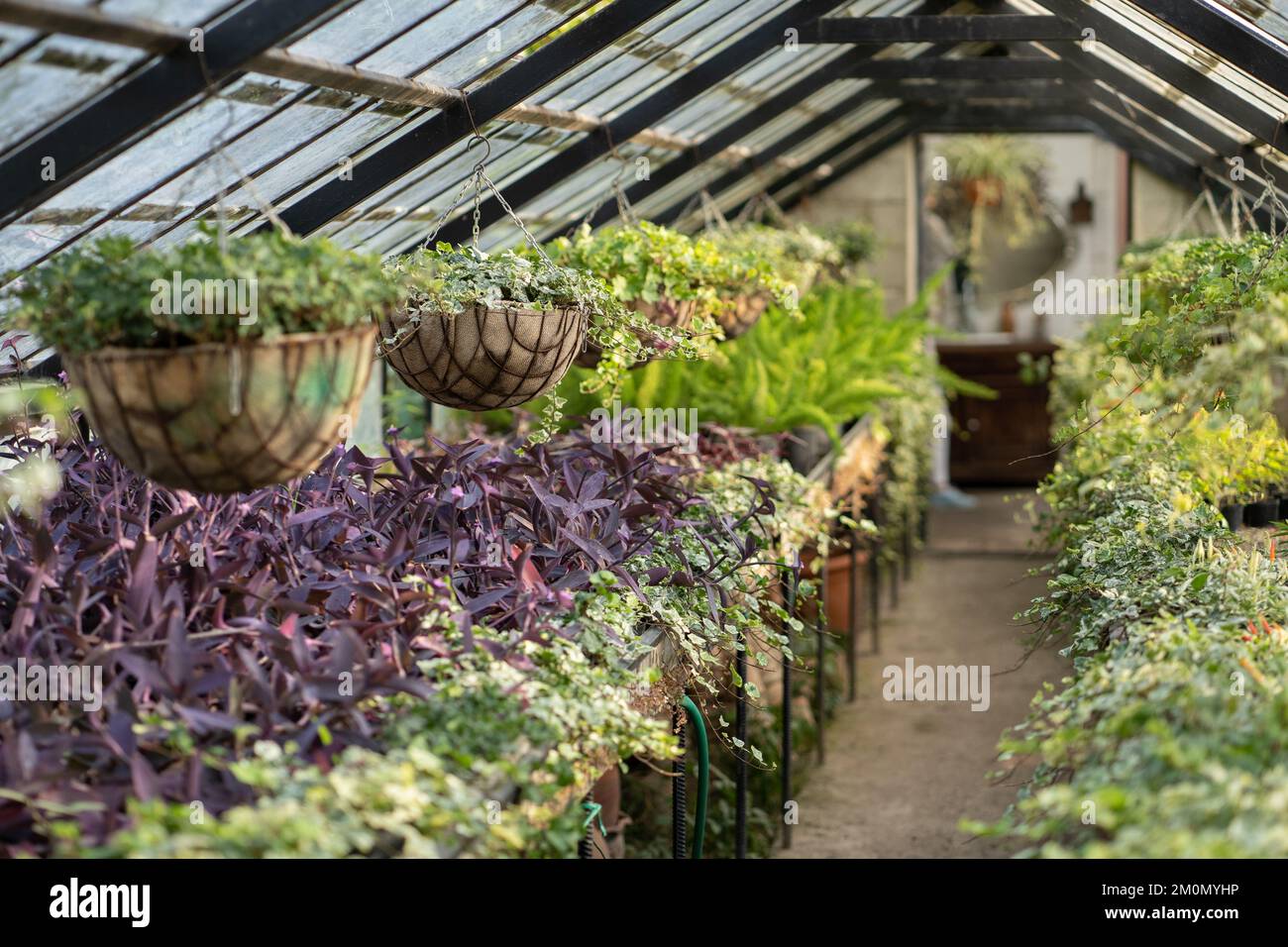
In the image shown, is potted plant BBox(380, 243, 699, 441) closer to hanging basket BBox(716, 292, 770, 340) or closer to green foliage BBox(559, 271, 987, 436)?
hanging basket BBox(716, 292, 770, 340)

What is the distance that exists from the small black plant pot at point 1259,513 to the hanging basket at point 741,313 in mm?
1529

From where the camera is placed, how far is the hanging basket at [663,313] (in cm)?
332

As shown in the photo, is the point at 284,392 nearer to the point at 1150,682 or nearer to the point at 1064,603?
the point at 1150,682

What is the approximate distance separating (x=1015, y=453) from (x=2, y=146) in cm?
925

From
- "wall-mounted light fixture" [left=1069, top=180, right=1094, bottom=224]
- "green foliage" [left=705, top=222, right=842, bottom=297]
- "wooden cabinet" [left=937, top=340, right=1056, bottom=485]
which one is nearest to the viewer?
"green foliage" [left=705, top=222, right=842, bottom=297]

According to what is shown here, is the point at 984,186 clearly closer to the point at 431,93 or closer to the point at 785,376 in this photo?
the point at 785,376

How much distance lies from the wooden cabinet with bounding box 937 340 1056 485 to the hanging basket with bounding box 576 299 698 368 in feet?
23.2

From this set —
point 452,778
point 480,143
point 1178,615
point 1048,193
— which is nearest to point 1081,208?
point 1048,193

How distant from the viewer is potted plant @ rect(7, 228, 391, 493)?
65.9 inches

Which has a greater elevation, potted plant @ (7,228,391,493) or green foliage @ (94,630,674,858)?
potted plant @ (7,228,391,493)

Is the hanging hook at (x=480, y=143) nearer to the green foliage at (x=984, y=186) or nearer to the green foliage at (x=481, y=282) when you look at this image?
the green foliage at (x=481, y=282)

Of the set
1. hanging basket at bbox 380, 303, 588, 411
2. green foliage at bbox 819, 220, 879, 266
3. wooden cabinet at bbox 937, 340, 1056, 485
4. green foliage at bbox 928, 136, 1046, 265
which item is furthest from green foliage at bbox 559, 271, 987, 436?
green foliage at bbox 928, 136, 1046, 265

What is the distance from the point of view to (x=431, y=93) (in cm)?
305

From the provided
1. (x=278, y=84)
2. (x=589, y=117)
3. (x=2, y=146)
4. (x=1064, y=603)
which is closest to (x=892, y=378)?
(x=589, y=117)
